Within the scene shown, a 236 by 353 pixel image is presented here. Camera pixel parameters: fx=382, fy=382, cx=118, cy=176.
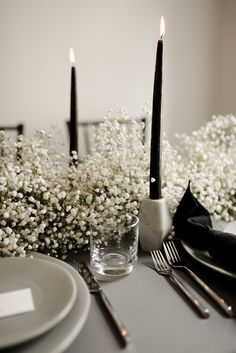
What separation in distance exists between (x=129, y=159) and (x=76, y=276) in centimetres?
37

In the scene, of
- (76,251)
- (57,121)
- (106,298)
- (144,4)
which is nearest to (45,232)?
(76,251)

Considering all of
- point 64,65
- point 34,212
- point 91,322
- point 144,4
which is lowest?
point 91,322

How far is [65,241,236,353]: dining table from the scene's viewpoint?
0.62m

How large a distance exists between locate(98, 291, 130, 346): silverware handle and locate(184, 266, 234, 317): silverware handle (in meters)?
0.19

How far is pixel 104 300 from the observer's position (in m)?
0.74

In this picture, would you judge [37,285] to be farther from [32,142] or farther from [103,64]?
[103,64]

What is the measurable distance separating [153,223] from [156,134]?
0.72 ft

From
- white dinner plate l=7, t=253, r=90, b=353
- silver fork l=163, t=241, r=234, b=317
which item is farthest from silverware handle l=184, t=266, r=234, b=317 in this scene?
white dinner plate l=7, t=253, r=90, b=353

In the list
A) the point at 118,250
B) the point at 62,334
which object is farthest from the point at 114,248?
the point at 62,334

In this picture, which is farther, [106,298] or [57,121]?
A: [57,121]

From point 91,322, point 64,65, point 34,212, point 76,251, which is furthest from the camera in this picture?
point 64,65

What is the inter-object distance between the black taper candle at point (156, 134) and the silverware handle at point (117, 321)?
0.30 meters

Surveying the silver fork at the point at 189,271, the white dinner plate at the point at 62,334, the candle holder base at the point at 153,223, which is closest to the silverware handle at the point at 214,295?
the silver fork at the point at 189,271

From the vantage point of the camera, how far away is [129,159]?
1010 mm
